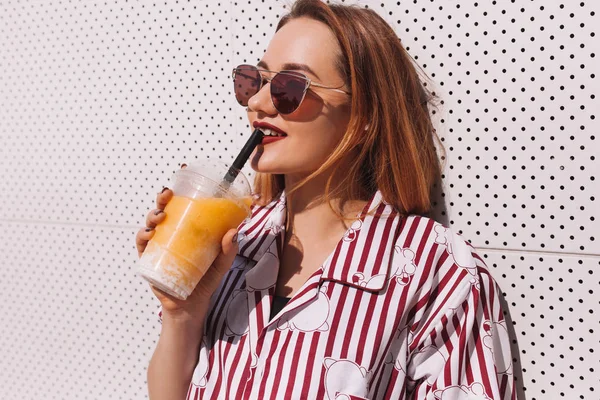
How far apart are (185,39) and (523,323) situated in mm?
1260

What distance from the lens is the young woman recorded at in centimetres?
115

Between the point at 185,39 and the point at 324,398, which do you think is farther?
the point at 185,39

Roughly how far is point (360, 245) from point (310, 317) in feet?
0.64

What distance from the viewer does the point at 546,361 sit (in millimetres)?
1323

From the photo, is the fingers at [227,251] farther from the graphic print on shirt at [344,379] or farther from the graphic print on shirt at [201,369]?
the graphic print on shirt at [344,379]

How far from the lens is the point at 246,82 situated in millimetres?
1278

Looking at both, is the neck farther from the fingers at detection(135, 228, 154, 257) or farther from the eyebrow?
the fingers at detection(135, 228, 154, 257)

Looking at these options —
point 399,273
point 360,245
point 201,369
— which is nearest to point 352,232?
point 360,245

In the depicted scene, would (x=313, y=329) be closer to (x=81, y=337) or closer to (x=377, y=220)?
(x=377, y=220)

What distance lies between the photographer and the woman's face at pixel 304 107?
1206mm

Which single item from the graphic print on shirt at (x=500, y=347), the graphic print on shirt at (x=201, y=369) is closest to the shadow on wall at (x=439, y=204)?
the graphic print on shirt at (x=500, y=347)

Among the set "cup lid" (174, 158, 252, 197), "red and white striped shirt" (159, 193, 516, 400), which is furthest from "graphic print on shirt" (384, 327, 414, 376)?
"cup lid" (174, 158, 252, 197)

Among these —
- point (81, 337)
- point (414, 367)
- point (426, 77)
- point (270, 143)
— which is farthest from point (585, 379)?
point (81, 337)

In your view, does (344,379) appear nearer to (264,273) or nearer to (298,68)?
(264,273)
